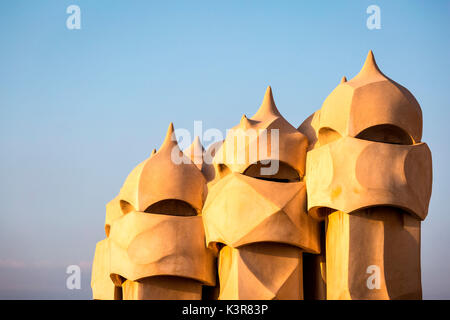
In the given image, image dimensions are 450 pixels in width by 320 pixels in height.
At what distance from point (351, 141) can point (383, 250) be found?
2.81 m

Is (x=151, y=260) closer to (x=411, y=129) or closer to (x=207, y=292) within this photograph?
(x=207, y=292)

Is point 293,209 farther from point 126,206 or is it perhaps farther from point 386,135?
point 126,206

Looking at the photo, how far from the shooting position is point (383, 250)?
16844 millimetres

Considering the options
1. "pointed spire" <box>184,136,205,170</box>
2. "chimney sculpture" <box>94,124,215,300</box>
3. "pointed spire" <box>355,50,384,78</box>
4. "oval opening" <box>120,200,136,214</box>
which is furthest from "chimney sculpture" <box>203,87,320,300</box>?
"pointed spire" <box>184,136,205,170</box>

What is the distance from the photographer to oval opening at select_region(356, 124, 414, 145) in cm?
1777

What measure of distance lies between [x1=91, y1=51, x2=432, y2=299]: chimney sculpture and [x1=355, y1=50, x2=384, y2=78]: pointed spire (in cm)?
4

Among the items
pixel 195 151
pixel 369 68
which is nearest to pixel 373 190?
pixel 369 68

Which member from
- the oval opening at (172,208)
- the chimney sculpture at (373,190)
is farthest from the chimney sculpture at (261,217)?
the oval opening at (172,208)

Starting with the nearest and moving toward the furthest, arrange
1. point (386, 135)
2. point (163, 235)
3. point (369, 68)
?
point (386, 135) → point (369, 68) → point (163, 235)

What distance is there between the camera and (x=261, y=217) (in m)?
18.6

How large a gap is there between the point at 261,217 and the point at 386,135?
3.93 metres

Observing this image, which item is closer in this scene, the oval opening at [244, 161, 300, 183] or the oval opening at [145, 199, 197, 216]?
the oval opening at [244, 161, 300, 183]

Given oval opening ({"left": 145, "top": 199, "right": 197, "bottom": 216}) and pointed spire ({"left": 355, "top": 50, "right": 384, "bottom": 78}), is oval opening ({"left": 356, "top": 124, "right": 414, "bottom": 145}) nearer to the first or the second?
pointed spire ({"left": 355, "top": 50, "right": 384, "bottom": 78})
